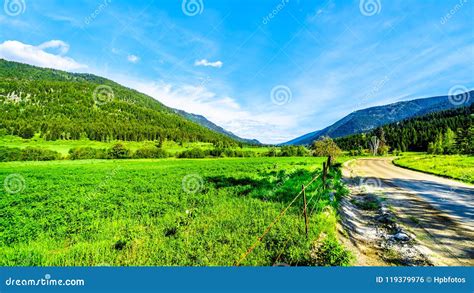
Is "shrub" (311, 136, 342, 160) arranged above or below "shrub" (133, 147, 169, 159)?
above

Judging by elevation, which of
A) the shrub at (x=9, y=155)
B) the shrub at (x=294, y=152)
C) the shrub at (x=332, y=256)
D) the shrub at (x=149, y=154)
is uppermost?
the shrub at (x=294, y=152)

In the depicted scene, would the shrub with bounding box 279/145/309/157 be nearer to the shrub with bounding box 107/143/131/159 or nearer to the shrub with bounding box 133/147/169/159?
the shrub with bounding box 133/147/169/159

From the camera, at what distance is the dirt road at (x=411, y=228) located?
24.4 feet

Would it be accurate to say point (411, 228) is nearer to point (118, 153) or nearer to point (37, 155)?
point (118, 153)

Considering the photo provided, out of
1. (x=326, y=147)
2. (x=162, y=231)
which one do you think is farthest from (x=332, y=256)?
Answer: (x=326, y=147)

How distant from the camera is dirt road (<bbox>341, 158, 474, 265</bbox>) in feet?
24.4

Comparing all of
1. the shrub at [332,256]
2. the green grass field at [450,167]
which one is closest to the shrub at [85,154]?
the green grass field at [450,167]

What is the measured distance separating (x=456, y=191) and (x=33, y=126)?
209 metres

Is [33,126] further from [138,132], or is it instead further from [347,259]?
[347,259]

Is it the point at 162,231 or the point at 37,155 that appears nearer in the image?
the point at 162,231

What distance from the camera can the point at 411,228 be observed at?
9555 millimetres

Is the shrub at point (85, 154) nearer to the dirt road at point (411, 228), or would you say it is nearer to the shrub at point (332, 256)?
the dirt road at point (411, 228)

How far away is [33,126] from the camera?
160m

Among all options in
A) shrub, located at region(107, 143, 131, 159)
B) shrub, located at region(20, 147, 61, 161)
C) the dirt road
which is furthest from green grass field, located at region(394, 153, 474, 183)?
shrub, located at region(20, 147, 61, 161)
